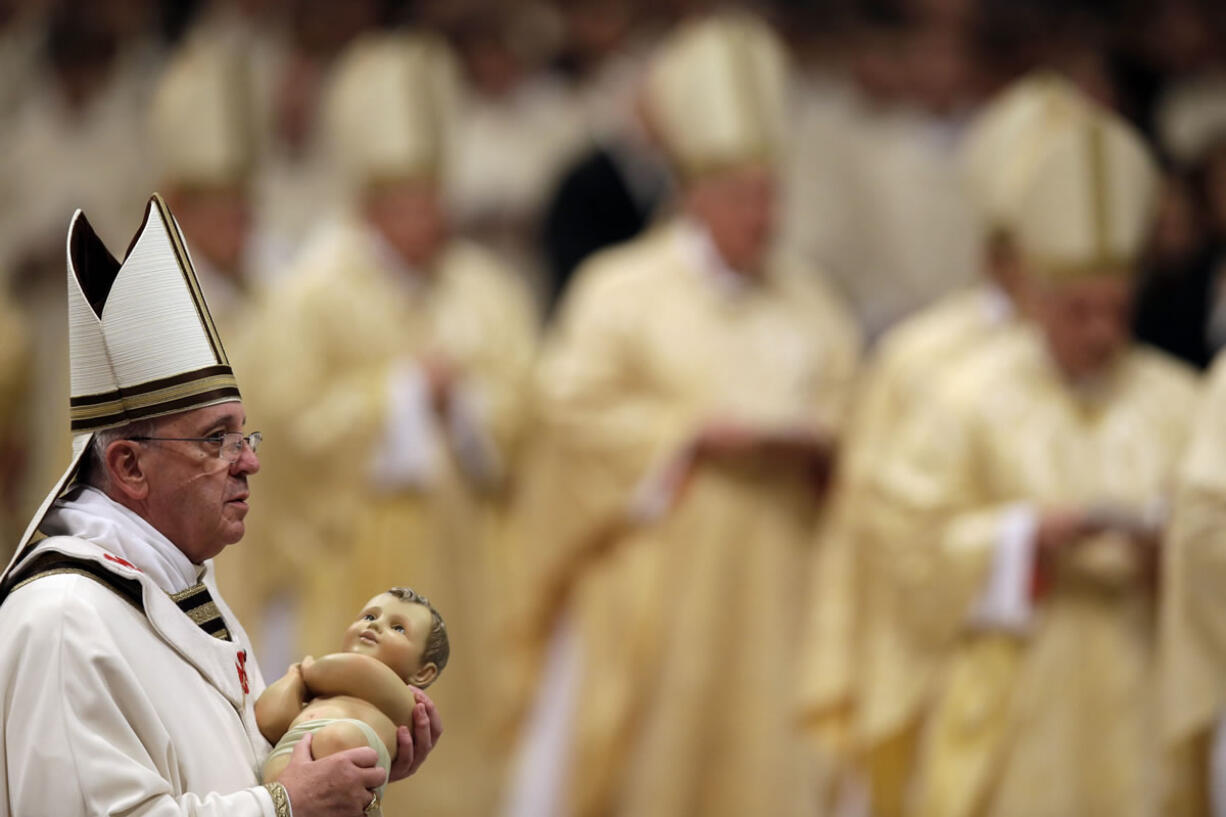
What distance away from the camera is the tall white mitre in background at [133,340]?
332 cm

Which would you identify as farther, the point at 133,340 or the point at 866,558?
the point at 866,558

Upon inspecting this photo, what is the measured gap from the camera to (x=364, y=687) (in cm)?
327

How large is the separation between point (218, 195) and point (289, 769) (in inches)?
193

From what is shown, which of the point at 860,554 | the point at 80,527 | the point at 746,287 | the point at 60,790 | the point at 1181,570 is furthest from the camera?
the point at 746,287

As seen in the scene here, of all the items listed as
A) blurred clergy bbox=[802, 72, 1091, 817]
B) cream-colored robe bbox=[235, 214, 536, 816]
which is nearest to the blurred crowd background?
cream-colored robe bbox=[235, 214, 536, 816]

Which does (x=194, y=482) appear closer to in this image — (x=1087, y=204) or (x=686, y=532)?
(x=1087, y=204)

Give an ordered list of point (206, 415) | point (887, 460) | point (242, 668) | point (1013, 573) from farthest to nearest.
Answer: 1. point (887, 460)
2. point (1013, 573)
3. point (242, 668)
4. point (206, 415)

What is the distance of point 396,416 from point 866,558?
179 centimetres

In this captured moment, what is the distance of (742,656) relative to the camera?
23.7 ft

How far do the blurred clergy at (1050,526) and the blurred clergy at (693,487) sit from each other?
2.60 feet

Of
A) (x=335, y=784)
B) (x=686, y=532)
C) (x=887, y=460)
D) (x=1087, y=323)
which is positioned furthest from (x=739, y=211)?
(x=335, y=784)

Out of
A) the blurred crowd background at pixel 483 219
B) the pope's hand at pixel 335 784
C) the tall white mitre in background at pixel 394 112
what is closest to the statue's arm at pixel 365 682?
the pope's hand at pixel 335 784

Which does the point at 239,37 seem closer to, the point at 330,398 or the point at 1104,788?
the point at 330,398

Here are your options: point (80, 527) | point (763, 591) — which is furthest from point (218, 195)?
point (80, 527)
